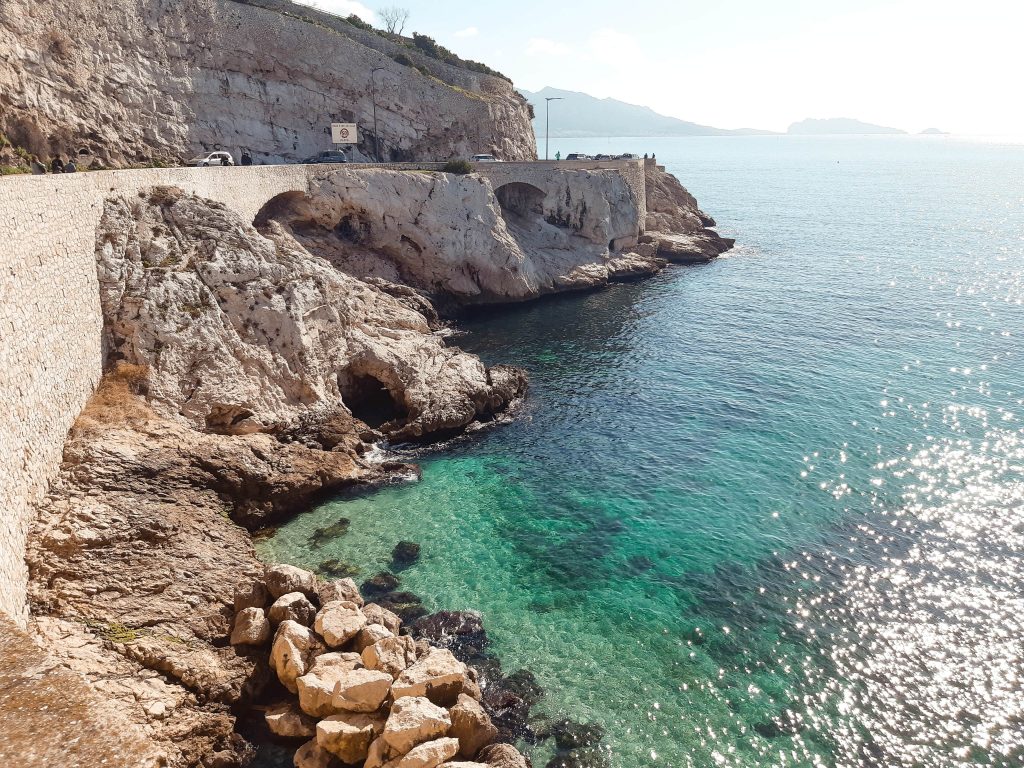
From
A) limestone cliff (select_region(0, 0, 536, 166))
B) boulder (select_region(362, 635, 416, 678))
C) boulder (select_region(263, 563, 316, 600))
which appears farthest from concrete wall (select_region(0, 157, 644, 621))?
limestone cliff (select_region(0, 0, 536, 166))

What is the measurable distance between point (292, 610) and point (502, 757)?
7.52 meters

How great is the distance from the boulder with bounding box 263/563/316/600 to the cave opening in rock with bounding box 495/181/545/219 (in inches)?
2030

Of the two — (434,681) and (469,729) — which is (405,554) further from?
(469,729)

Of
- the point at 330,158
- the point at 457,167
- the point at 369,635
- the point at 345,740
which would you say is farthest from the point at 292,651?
the point at 457,167

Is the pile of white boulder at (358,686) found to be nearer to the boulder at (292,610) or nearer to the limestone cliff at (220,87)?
the boulder at (292,610)

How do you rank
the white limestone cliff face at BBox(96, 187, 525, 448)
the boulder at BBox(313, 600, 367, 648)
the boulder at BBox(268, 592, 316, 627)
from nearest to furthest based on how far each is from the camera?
1. the boulder at BBox(313, 600, 367, 648)
2. the boulder at BBox(268, 592, 316, 627)
3. the white limestone cliff face at BBox(96, 187, 525, 448)

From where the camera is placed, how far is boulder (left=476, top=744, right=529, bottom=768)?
15320mm

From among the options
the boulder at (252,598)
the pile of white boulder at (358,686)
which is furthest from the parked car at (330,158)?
the pile of white boulder at (358,686)

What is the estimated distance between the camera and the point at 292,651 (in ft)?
58.1

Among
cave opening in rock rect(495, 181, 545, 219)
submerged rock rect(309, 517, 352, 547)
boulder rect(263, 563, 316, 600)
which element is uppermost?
cave opening in rock rect(495, 181, 545, 219)

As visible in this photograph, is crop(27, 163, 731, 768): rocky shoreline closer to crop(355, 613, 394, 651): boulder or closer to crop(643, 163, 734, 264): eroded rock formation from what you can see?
crop(355, 613, 394, 651): boulder

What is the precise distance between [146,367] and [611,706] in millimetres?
22151

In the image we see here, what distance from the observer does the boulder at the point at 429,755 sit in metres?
14.6

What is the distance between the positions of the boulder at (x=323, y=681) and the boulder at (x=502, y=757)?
3.85m
